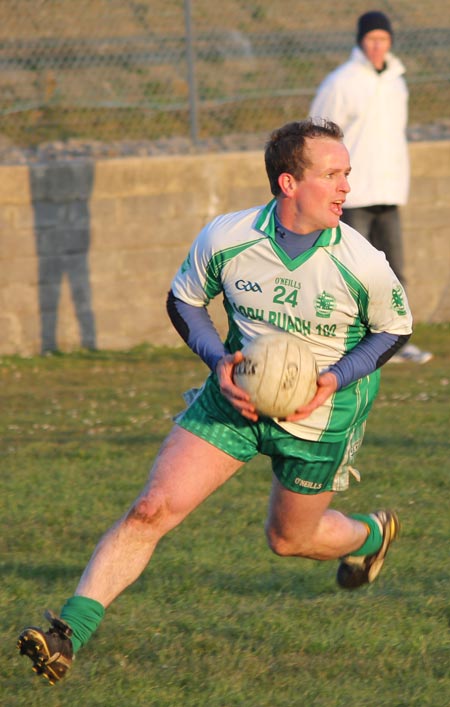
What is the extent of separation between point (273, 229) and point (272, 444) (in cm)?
82

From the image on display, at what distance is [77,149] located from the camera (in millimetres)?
12680

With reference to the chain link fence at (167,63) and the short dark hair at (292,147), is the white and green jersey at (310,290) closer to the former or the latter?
the short dark hair at (292,147)

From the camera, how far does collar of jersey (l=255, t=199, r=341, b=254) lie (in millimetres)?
5012

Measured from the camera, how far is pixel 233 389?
4.84m

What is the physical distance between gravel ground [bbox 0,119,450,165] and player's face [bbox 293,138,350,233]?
762cm

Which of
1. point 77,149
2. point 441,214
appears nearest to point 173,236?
point 77,149

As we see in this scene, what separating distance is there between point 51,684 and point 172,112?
354 inches

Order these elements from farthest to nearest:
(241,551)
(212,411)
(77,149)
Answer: (77,149), (241,551), (212,411)

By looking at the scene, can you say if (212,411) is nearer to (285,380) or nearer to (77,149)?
(285,380)

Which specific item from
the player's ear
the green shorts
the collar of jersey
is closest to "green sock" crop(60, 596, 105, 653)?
→ the green shorts

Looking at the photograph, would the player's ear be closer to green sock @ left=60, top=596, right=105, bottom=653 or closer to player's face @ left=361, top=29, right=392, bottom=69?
green sock @ left=60, top=596, right=105, bottom=653

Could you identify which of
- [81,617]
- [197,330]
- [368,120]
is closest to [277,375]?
[197,330]

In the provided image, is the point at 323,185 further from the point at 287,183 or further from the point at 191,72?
the point at 191,72

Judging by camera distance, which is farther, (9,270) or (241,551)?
(9,270)
